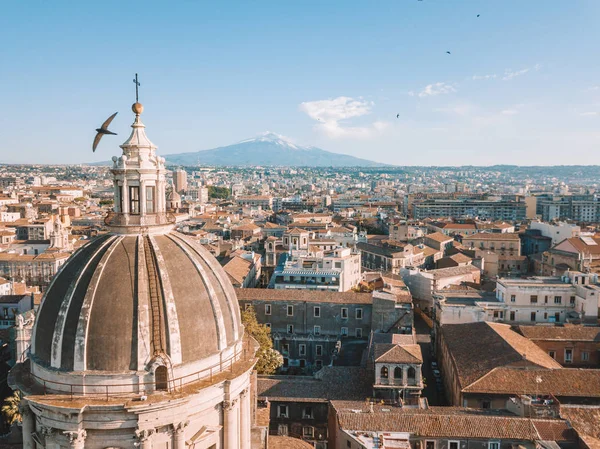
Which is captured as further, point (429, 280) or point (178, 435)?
point (429, 280)

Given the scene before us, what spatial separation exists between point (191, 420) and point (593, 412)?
22.6 m

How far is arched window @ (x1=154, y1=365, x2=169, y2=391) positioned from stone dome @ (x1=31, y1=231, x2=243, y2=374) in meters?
0.31

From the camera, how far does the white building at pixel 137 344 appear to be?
17.4 metres

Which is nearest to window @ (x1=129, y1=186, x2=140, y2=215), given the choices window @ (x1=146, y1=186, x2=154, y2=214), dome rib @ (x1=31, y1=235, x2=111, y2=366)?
window @ (x1=146, y1=186, x2=154, y2=214)

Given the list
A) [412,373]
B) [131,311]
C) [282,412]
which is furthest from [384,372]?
[131,311]

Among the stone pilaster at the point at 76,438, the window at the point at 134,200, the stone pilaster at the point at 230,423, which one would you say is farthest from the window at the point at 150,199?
the stone pilaster at the point at 76,438

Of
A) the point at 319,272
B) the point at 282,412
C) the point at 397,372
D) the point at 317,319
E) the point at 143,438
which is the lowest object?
the point at 282,412

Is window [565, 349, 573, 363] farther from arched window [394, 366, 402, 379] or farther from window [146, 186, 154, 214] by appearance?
window [146, 186, 154, 214]

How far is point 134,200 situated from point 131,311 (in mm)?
4488

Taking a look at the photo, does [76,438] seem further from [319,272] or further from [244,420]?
[319,272]

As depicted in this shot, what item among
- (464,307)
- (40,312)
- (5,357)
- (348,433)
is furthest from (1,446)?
(464,307)

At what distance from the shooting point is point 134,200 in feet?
66.9

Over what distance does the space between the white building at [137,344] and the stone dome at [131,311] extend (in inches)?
1.3

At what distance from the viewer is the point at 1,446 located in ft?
85.3
